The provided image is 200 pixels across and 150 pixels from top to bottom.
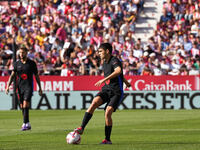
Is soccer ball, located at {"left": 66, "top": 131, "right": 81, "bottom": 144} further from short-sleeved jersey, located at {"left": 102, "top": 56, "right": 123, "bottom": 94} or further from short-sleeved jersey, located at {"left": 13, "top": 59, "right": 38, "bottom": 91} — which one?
short-sleeved jersey, located at {"left": 13, "top": 59, "right": 38, "bottom": 91}

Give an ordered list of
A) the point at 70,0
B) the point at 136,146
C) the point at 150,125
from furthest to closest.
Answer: the point at 70,0, the point at 150,125, the point at 136,146

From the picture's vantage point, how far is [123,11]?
110 ft

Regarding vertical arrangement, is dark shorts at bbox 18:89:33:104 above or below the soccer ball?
above

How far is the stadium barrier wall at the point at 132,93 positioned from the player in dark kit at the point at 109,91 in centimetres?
1546

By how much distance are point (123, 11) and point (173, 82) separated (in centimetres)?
710

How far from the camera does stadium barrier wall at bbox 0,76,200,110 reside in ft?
91.6

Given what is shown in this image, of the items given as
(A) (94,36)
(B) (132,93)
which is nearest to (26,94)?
(B) (132,93)

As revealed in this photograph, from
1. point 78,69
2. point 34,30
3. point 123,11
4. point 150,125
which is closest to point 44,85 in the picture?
point 78,69

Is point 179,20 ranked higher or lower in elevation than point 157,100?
higher

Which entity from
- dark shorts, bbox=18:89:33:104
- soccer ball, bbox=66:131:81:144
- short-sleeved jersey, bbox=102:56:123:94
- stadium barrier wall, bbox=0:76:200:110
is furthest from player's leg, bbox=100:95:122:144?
stadium barrier wall, bbox=0:76:200:110

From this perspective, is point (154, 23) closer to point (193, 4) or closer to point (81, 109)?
point (193, 4)

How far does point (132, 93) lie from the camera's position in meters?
28.4

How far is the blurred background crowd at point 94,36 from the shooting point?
95.2ft

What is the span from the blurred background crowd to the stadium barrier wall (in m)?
0.52
